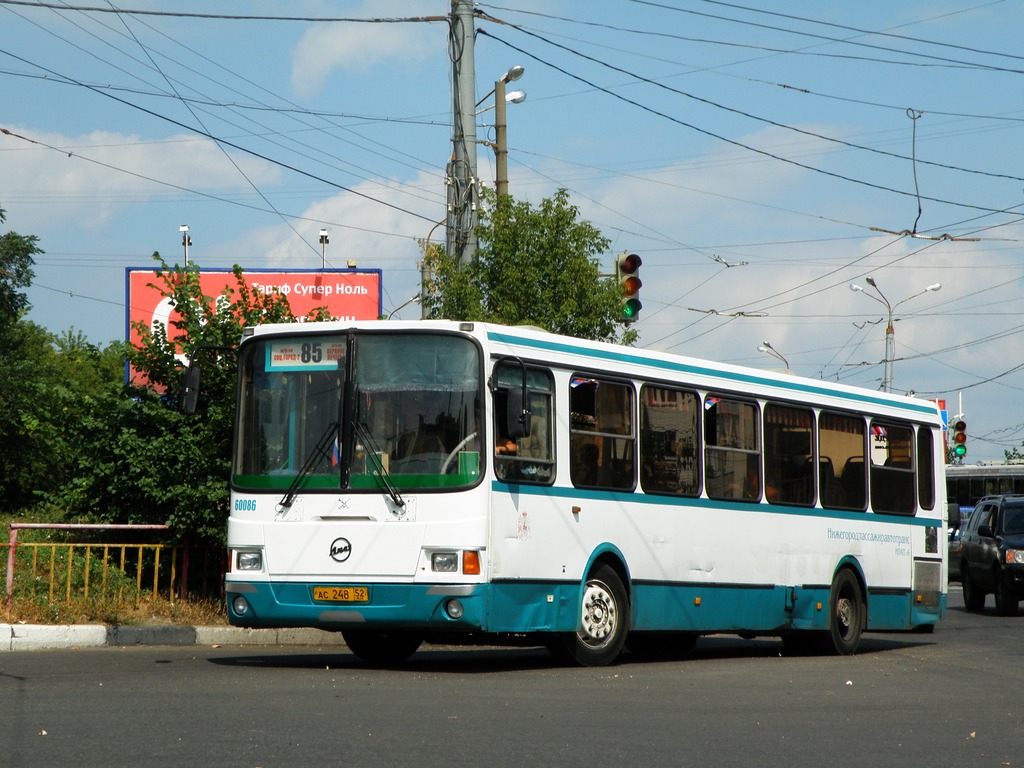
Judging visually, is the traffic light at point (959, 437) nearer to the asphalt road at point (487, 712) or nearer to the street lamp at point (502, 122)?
the street lamp at point (502, 122)

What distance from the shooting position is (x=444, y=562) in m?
12.0

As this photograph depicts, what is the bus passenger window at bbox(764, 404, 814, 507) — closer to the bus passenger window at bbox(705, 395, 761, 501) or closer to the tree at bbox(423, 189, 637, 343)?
the bus passenger window at bbox(705, 395, 761, 501)

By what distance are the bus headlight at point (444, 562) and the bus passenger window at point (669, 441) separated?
2.54m

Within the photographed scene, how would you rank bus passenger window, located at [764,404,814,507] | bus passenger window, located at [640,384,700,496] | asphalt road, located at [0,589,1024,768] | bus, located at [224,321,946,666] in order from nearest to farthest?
asphalt road, located at [0,589,1024,768] → bus, located at [224,321,946,666] → bus passenger window, located at [640,384,700,496] → bus passenger window, located at [764,404,814,507]

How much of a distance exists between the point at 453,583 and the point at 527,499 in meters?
1.01

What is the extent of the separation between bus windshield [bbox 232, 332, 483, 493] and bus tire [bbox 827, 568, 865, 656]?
614 centimetres

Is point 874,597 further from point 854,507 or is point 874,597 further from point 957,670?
point 957,670

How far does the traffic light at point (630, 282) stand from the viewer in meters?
18.9

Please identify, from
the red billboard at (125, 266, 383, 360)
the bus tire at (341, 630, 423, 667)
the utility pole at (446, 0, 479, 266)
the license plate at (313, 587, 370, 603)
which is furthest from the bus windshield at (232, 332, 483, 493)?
the red billboard at (125, 266, 383, 360)

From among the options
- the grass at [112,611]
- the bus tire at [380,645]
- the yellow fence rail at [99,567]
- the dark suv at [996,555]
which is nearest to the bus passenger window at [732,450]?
the bus tire at [380,645]

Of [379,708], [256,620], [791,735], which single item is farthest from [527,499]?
[791,735]

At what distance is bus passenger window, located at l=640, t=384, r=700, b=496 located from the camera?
13984mm

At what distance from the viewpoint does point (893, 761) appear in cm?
766

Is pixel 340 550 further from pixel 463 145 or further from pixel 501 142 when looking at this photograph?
pixel 501 142
